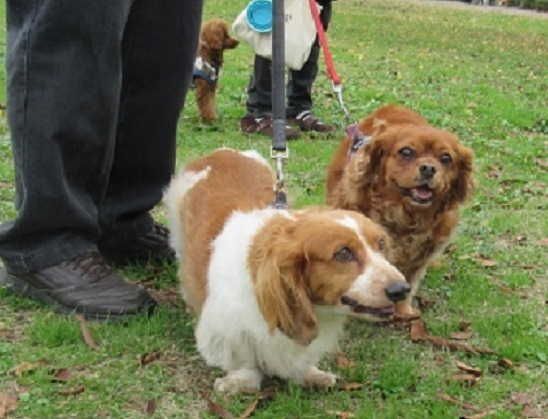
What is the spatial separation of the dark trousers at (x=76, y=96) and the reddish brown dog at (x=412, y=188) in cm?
89

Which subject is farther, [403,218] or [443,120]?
[443,120]

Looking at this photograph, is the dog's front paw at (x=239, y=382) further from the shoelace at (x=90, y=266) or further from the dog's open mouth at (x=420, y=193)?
the dog's open mouth at (x=420, y=193)

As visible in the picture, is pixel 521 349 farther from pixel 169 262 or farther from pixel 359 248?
pixel 169 262

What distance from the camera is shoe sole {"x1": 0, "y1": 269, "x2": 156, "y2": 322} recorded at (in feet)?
10.7

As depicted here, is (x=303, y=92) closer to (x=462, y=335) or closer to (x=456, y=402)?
(x=462, y=335)

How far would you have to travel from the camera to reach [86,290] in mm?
3295

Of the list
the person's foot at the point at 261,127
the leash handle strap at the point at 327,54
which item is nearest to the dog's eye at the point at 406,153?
the leash handle strap at the point at 327,54

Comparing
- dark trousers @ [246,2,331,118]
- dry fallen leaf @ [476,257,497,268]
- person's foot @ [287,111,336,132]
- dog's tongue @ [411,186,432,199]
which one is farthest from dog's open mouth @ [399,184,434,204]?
person's foot @ [287,111,336,132]

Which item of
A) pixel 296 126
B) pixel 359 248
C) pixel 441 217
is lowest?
pixel 296 126

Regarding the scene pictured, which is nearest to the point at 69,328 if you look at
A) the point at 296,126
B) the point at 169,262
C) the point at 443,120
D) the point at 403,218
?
the point at 169,262

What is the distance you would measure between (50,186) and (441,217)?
171cm

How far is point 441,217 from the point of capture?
3.83 metres

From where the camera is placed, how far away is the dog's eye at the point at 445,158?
3723 millimetres

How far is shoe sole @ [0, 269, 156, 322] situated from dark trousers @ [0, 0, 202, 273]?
2.6 inches
